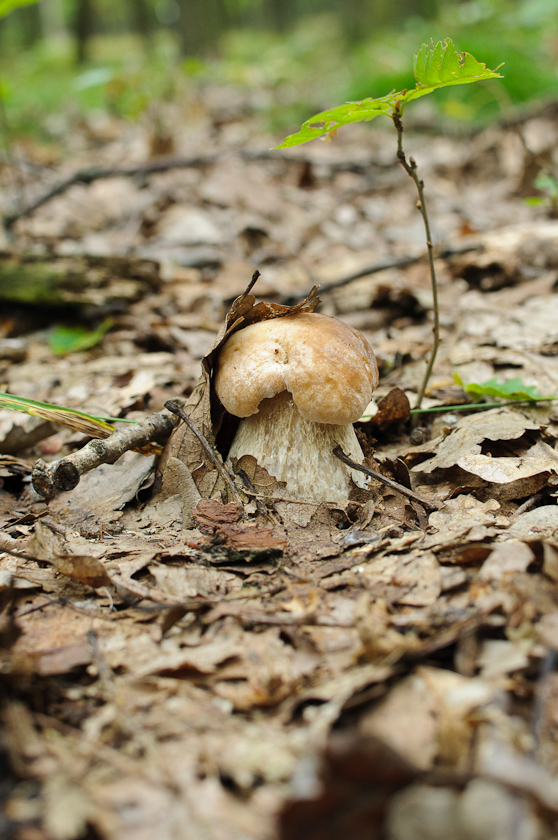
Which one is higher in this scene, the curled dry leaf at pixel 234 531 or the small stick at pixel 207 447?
the small stick at pixel 207 447

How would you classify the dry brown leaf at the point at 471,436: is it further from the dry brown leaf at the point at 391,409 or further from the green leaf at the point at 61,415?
the green leaf at the point at 61,415

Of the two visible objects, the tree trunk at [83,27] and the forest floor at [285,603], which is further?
the tree trunk at [83,27]

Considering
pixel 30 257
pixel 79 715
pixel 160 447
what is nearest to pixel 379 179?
pixel 30 257

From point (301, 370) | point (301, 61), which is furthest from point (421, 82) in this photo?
point (301, 61)

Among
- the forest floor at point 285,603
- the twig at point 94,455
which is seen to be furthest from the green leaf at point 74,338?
the twig at point 94,455

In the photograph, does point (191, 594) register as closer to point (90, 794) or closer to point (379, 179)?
point (90, 794)

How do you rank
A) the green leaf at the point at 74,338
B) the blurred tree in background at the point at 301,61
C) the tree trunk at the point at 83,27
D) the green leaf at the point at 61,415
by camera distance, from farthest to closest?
the tree trunk at the point at 83,27
the blurred tree in background at the point at 301,61
the green leaf at the point at 74,338
the green leaf at the point at 61,415

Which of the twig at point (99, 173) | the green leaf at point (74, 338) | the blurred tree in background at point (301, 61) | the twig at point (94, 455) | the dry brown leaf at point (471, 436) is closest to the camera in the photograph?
the twig at point (94, 455)
